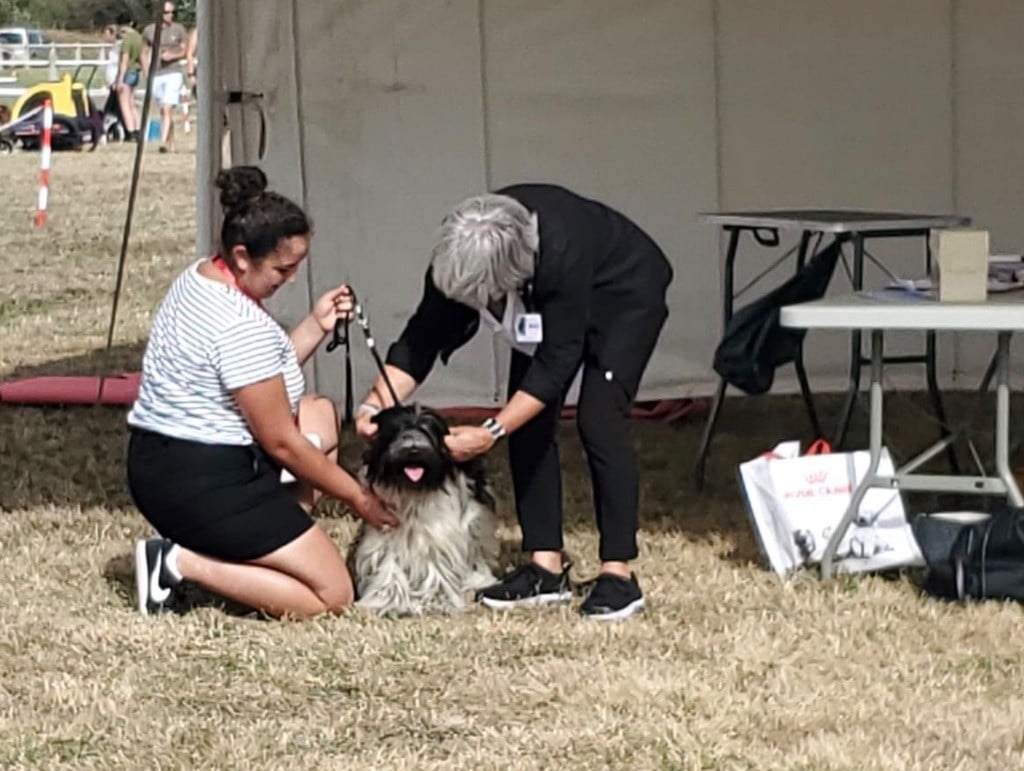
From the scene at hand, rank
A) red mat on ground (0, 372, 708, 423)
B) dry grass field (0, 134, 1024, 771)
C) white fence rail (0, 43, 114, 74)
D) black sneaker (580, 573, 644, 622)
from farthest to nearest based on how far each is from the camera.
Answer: white fence rail (0, 43, 114, 74) < red mat on ground (0, 372, 708, 423) < black sneaker (580, 573, 644, 622) < dry grass field (0, 134, 1024, 771)

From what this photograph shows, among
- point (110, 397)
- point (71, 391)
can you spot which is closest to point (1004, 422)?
point (110, 397)

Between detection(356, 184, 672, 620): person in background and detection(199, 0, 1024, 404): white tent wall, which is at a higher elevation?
detection(199, 0, 1024, 404): white tent wall

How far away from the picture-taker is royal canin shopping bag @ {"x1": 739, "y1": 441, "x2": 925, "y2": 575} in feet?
17.1

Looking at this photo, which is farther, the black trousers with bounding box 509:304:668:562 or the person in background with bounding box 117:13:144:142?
the person in background with bounding box 117:13:144:142

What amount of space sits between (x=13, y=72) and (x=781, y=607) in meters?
27.6

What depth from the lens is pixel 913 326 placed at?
472 cm

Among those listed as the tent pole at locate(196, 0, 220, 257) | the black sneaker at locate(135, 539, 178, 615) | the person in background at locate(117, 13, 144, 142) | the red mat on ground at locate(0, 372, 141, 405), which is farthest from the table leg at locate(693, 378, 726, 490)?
the person in background at locate(117, 13, 144, 142)

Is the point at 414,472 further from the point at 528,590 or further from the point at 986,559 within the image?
the point at 986,559

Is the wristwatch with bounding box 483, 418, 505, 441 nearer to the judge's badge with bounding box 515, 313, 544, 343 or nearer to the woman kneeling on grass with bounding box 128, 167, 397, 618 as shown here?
the judge's badge with bounding box 515, 313, 544, 343

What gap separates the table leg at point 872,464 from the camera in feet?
16.6

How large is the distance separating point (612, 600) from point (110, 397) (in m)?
3.72

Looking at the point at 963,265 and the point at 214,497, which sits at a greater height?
the point at 963,265

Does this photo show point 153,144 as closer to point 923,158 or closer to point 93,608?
point 923,158

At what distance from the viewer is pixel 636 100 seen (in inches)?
286
